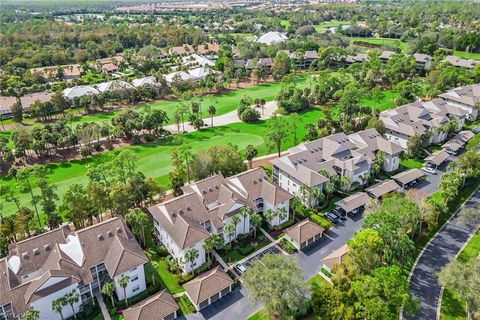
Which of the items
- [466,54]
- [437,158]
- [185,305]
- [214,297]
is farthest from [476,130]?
[466,54]

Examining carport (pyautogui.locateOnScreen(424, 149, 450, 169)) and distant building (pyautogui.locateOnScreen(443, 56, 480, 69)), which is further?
distant building (pyautogui.locateOnScreen(443, 56, 480, 69))

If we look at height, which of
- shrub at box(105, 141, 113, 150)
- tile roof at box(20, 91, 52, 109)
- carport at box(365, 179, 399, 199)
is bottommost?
shrub at box(105, 141, 113, 150)

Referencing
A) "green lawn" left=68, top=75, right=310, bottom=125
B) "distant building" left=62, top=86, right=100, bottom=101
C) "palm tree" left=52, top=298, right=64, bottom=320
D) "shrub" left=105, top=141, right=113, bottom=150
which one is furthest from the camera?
"distant building" left=62, top=86, right=100, bottom=101

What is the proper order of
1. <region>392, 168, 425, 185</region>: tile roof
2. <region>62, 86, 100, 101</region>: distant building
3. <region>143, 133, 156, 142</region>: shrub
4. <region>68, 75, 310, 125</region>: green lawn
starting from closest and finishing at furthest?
<region>392, 168, 425, 185</region>: tile roof < <region>143, 133, 156, 142</region>: shrub < <region>68, 75, 310, 125</region>: green lawn < <region>62, 86, 100, 101</region>: distant building

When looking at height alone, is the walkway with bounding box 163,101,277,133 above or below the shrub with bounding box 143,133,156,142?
below

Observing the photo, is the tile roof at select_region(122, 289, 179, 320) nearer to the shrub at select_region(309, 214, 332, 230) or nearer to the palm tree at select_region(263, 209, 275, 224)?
the palm tree at select_region(263, 209, 275, 224)

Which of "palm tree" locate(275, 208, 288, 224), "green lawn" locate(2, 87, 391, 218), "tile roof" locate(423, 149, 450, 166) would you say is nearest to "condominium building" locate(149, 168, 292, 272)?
"palm tree" locate(275, 208, 288, 224)

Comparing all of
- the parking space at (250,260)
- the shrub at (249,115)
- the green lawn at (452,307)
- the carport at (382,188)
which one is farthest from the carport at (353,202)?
the shrub at (249,115)
